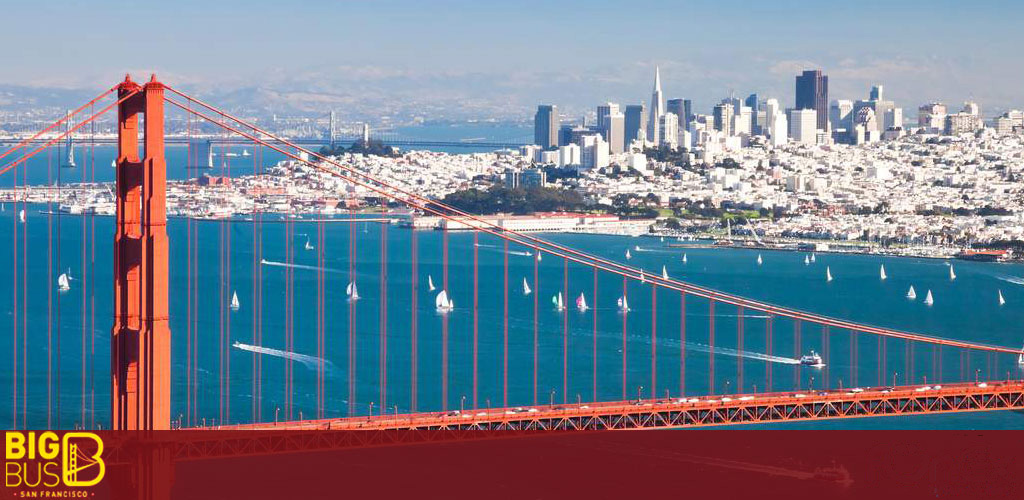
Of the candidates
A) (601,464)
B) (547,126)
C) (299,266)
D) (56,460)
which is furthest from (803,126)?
(56,460)

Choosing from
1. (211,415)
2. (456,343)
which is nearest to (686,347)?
(456,343)

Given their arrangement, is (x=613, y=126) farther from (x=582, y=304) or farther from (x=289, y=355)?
(x=289, y=355)

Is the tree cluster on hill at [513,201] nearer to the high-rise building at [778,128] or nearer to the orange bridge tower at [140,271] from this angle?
the high-rise building at [778,128]

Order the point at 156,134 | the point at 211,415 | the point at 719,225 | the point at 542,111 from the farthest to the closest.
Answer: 1. the point at 542,111
2. the point at 719,225
3. the point at 211,415
4. the point at 156,134

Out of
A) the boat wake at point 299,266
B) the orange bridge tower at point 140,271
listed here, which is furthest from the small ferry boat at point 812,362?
the orange bridge tower at point 140,271

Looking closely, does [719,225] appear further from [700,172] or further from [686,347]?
[686,347]

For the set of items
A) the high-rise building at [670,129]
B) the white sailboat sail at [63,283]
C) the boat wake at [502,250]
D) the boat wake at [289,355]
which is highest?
the high-rise building at [670,129]
